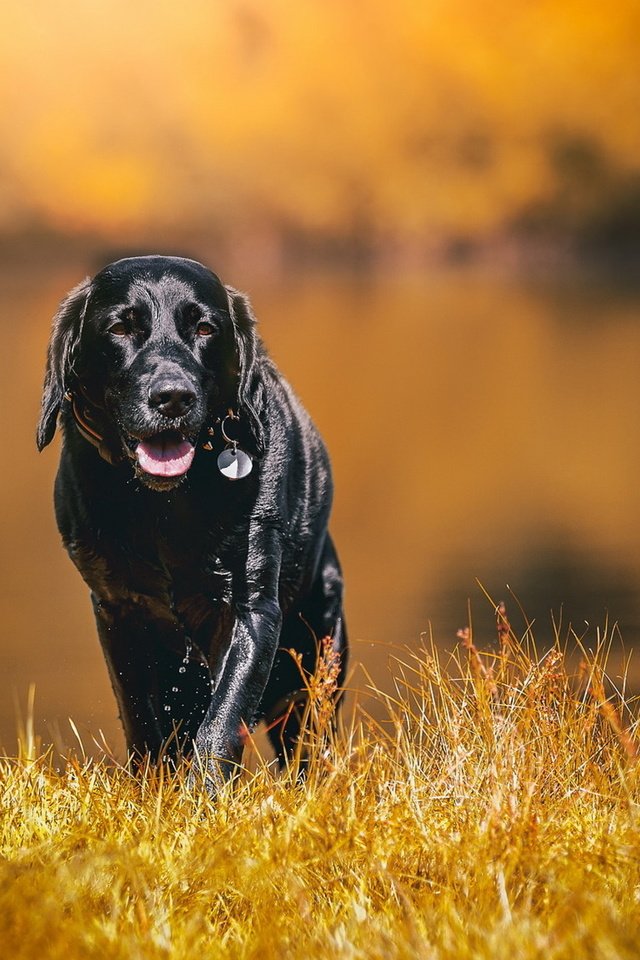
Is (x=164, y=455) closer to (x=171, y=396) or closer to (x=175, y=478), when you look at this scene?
(x=175, y=478)

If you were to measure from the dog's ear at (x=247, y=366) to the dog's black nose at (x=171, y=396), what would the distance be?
33 centimetres

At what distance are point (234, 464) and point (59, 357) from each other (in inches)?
Result: 21.7

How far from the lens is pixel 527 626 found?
152 inches

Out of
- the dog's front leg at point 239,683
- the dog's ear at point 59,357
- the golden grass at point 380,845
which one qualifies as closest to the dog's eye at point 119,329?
the dog's ear at point 59,357

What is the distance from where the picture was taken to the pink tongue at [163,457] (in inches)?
142

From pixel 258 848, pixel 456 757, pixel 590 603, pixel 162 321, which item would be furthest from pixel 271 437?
pixel 590 603

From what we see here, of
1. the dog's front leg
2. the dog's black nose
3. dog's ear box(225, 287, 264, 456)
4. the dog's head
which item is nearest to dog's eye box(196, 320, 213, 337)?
the dog's head

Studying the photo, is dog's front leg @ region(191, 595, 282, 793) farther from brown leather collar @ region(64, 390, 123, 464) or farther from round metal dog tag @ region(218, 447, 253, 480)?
brown leather collar @ region(64, 390, 123, 464)

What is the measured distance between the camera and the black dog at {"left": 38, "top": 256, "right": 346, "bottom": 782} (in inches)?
143

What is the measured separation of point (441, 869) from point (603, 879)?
313mm

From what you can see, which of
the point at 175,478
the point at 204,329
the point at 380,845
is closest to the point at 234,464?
the point at 175,478

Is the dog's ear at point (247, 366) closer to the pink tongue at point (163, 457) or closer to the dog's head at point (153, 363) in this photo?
the dog's head at point (153, 363)

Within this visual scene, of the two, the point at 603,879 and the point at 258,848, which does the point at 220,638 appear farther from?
the point at 603,879

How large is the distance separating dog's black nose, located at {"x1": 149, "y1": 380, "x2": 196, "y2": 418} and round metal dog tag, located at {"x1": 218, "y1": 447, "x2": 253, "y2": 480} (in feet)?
1.02
